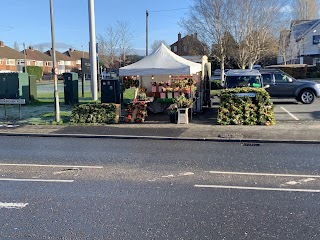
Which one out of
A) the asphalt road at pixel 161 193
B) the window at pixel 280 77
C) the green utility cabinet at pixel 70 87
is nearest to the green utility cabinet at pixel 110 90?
the green utility cabinet at pixel 70 87

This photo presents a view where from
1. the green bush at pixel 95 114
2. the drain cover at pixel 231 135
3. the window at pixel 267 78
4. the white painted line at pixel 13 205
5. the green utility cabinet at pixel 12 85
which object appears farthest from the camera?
the green utility cabinet at pixel 12 85

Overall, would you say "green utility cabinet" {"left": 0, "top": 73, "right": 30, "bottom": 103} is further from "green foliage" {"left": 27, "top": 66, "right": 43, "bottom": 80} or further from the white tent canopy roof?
"green foliage" {"left": 27, "top": 66, "right": 43, "bottom": 80}

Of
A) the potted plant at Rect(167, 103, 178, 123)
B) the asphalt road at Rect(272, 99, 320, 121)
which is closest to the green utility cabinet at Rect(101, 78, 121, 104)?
the potted plant at Rect(167, 103, 178, 123)

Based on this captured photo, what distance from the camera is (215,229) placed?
14.2 feet

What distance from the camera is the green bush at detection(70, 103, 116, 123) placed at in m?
13.8

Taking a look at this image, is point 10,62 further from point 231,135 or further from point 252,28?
point 231,135

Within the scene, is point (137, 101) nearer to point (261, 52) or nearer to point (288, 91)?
point (288, 91)

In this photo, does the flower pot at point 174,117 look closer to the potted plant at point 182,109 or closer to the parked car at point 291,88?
the potted plant at point 182,109

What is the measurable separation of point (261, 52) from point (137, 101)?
20.9 meters

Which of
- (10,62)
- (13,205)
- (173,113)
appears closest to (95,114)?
(173,113)

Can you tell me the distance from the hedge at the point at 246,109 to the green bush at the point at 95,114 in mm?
4173

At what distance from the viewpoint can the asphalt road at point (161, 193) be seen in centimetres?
435

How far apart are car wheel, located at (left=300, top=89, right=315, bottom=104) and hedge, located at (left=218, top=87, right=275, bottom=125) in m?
7.13

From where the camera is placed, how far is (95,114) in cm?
1391
